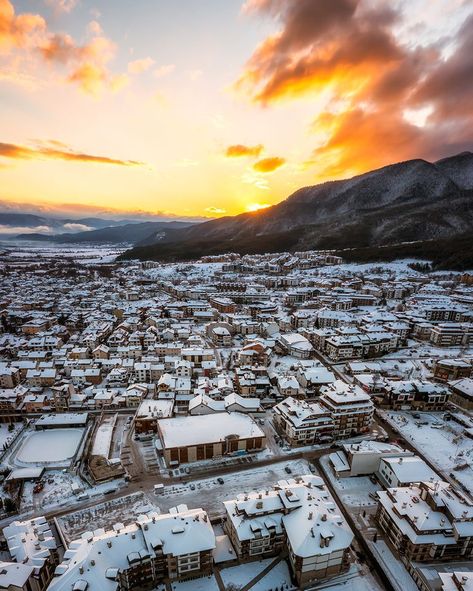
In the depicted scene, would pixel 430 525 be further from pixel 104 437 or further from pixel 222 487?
pixel 104 437

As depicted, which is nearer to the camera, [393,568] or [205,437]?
[393,568]

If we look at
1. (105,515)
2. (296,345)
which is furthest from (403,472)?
(296,345)

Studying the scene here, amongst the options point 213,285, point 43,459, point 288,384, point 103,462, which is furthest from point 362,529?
point 213,285

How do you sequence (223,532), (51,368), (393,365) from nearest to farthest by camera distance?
(223,532) < (51,368) < (393,365)

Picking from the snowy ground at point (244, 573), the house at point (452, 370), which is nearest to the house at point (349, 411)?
the snowy ground at point (244, 573)

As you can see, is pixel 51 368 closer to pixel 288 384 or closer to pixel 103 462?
pixel 103 462

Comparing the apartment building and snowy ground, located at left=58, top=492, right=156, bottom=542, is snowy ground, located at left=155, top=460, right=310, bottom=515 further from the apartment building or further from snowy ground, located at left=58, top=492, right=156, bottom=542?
the apartment building
